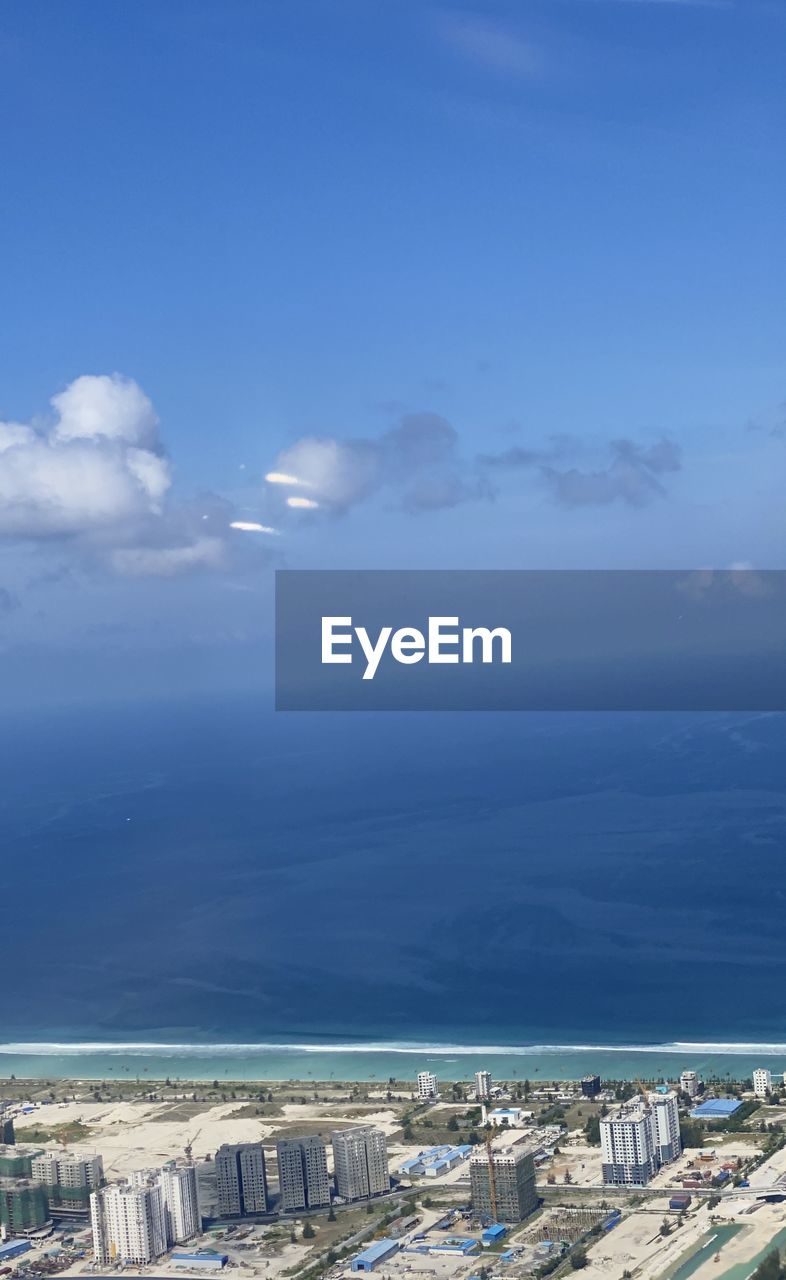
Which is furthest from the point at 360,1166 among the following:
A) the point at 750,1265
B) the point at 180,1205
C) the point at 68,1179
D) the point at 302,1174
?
the point at 750,1265

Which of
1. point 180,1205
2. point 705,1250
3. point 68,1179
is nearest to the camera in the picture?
point 705,1250

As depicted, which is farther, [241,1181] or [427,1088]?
[427,1088]

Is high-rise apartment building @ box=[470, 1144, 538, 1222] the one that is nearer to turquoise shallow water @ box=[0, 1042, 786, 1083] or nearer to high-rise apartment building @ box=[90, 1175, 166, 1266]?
high-rise apartment building @ box=[90, 1175, 166, 1266]

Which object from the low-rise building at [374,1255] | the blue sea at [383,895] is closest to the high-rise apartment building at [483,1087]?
the blue sea at [383,895]

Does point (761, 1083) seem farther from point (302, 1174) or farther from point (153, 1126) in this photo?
point (153, 1126)

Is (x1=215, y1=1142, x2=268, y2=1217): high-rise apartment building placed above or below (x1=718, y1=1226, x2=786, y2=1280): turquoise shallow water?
above

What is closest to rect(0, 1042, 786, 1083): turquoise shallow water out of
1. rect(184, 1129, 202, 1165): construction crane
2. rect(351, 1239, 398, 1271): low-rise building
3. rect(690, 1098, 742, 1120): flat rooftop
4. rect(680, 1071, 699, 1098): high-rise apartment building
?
rect(680, 1071, 699, 1098): high-rise apartment building

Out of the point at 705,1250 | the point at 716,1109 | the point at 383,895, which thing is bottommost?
the point at 705,1250
